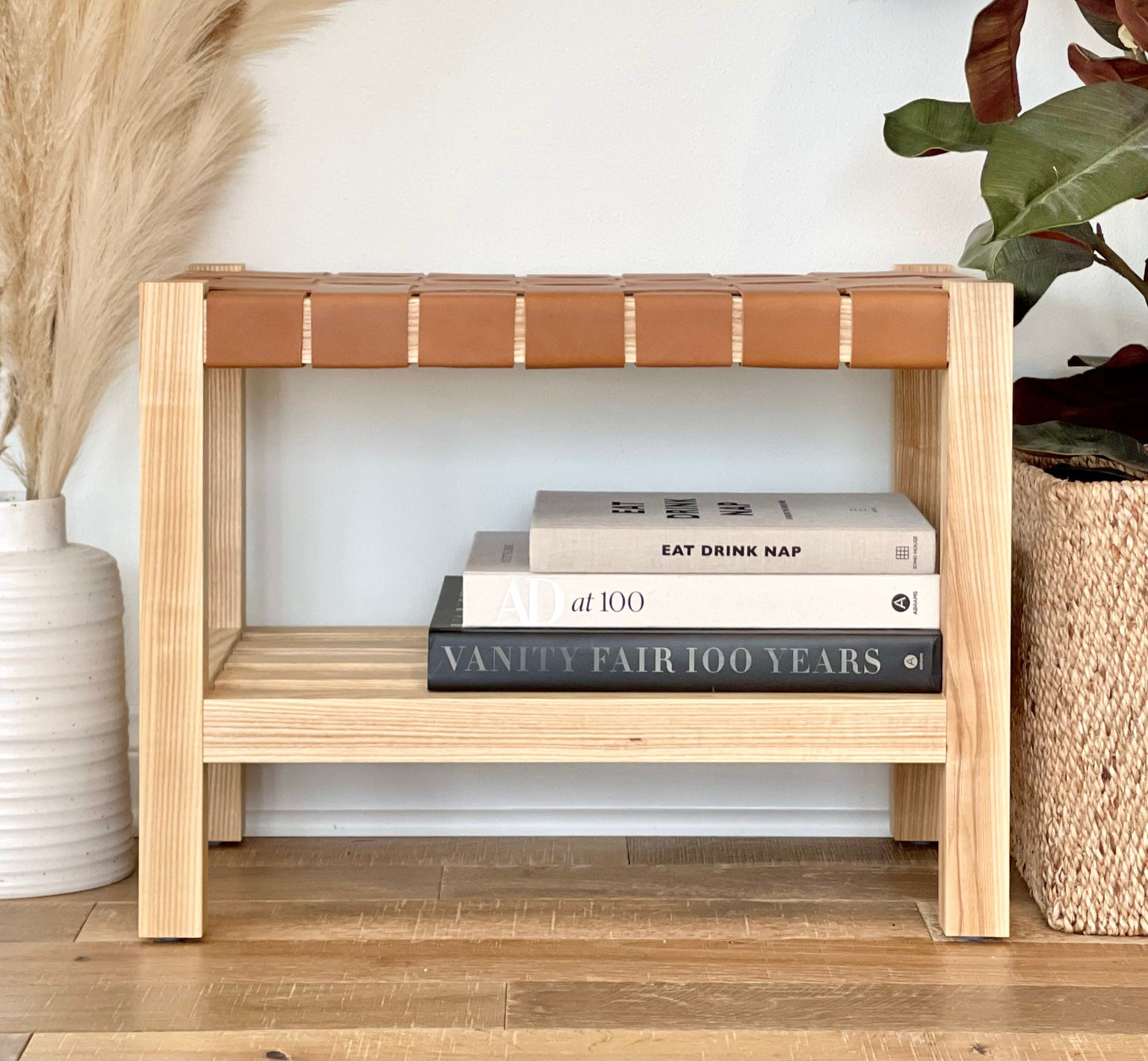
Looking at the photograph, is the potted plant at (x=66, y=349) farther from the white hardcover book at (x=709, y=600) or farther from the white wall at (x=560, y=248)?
the white hardcover book at (x=709, y=600)

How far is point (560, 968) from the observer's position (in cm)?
111

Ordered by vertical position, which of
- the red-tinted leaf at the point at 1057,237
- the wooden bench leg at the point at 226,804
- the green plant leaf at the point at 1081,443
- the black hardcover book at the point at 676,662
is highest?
the red-tinted leaf at the point at 1057,237

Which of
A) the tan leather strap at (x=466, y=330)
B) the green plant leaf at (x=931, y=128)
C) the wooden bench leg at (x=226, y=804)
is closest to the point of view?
the tan leather strap at (x=466, y=330)

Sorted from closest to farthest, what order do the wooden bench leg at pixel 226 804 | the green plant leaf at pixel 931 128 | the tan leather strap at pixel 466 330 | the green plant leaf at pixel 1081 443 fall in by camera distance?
the tan leather strap at pixel 466 330 → the green plant leaf at pixel 1081 443 → the green plant leaf at pixel 931 128 → the wooden bench leg at pixel 226 804

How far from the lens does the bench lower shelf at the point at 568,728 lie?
1.12 meters

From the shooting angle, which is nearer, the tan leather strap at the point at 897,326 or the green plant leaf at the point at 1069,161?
the green plant leaf at the point at 1069,161

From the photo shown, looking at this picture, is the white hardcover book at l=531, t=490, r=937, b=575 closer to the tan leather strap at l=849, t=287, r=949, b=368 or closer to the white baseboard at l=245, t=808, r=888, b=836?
the tan leather strap at l=849, t=287, r=949, b=368

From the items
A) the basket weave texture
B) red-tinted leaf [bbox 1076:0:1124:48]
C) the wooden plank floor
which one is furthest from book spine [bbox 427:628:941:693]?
red-tinted leaf [bbox 1076:0:1124:48]

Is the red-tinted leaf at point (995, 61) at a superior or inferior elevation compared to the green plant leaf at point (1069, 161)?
superior

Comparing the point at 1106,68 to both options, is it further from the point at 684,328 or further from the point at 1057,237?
the point at 684,328

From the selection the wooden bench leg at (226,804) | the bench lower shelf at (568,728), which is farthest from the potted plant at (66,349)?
the bench lower shelf at (568,728)

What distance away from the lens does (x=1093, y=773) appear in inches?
44.9

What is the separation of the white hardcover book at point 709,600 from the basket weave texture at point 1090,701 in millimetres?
112

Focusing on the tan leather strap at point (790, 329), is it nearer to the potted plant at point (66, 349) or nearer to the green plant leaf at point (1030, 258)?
the green plant leaf at point (1030, 258)
